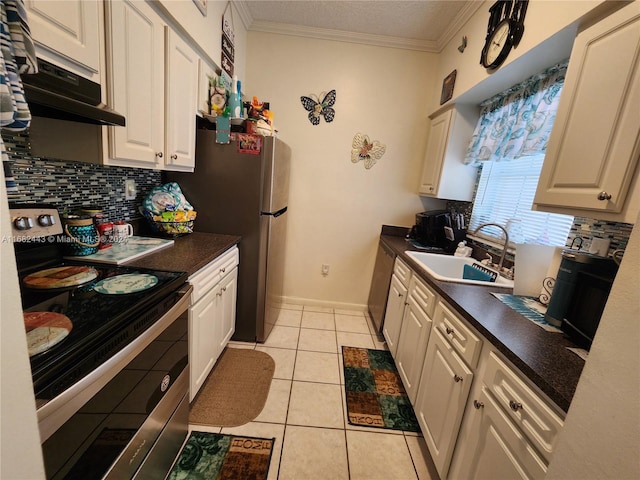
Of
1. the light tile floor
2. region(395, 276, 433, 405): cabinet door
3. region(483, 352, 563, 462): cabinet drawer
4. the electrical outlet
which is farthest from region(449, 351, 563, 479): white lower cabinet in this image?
the electrical outlet

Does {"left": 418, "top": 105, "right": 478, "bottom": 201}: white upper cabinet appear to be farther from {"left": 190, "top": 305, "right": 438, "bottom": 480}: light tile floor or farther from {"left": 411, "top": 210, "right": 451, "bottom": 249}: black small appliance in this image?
{"left": 190, "top": 305, "right": 438, "bottom": 480}: light tile floor

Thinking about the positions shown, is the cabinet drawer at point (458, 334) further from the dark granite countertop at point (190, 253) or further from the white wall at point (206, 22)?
the white wall at point (206, 22)

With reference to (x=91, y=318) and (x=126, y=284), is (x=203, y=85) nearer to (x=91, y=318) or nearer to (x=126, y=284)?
(x=126, y=284)

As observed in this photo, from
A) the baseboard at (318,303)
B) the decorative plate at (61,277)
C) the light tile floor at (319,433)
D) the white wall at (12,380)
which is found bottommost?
the light tile floor at (319,433)

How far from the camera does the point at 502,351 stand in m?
0.90

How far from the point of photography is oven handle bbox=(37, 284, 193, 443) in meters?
0.59

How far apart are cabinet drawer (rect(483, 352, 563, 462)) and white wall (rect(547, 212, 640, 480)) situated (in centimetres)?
27

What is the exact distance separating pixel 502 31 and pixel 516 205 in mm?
1109

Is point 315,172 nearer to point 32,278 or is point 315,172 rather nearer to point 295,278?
point 295,278

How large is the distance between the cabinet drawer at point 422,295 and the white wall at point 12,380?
4.98ft

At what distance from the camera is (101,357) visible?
28.9 inches

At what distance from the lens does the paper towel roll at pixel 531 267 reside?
1.31m

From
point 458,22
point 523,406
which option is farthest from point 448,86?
point 523,406

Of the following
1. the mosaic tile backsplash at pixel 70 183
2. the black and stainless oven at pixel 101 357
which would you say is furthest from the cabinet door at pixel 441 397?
the mosaic tile backsplash at pixel 70 183
